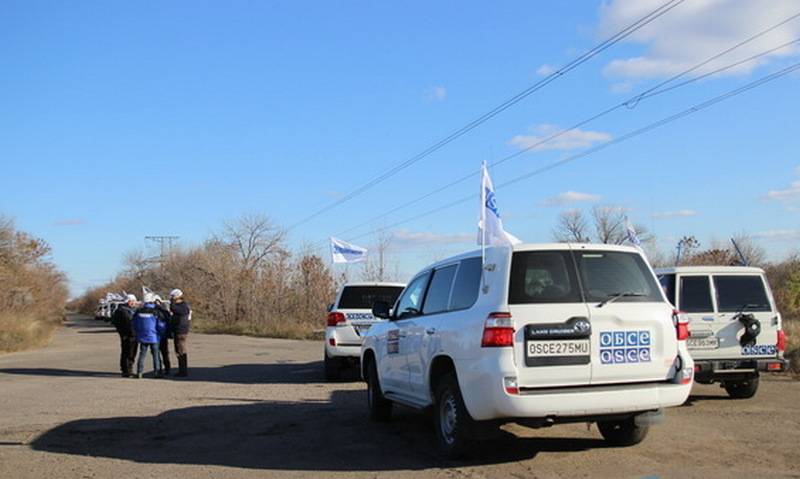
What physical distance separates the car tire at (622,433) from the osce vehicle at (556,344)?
32mm

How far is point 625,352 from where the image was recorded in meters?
6.91

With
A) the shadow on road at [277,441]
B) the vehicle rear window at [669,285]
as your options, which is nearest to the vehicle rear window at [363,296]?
the shadow on road at [277,441]

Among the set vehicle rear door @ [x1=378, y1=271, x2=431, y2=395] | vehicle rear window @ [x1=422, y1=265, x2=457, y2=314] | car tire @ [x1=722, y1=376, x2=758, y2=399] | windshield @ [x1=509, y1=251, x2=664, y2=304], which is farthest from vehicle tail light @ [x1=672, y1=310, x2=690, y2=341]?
car tire @ [x1=722, y1=376, x2=758, y2=399]

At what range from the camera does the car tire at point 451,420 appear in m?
7.11

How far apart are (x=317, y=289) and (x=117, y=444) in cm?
3396

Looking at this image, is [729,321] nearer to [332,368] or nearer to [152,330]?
[332,368]

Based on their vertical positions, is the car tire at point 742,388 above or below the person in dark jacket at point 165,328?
below

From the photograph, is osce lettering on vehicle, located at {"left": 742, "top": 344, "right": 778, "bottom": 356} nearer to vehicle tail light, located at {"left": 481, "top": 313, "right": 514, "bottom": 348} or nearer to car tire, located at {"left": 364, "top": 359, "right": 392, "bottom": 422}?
car tire, located at {"left": 364, "top": 359, "right": 392, "bottom": 422}

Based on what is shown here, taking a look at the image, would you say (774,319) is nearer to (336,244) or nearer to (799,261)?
(336,244)

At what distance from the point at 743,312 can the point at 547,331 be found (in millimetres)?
5733

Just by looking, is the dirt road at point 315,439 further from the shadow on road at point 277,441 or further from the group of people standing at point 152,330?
the group of people standing at point 152,330

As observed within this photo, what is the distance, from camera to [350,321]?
48.3ft

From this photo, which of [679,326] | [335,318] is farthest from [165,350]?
[679,326]

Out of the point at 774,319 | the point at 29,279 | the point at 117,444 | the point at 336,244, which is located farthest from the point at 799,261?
the point at 29,279
